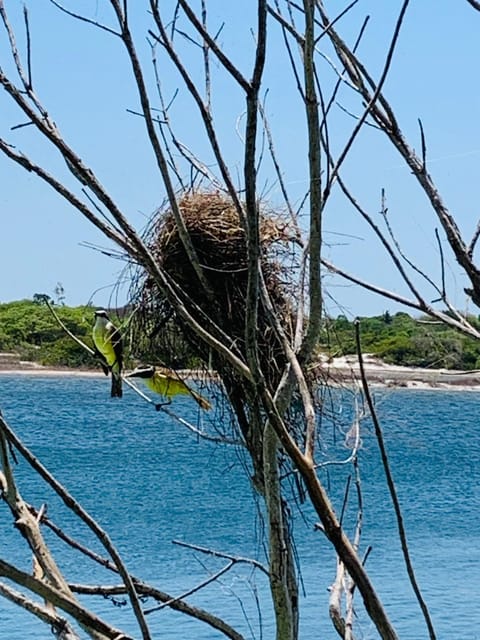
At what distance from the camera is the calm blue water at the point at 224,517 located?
39.5ft

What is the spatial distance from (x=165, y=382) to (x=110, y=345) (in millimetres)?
430

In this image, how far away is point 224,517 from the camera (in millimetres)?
20938

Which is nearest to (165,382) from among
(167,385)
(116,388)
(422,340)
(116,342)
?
Result: (167,385)

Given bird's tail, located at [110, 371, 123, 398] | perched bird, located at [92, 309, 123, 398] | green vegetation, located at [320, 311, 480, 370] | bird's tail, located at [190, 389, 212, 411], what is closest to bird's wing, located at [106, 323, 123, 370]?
perched bird, located at [92, 309, 123, 398]

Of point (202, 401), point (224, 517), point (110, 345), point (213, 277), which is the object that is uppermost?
point (213, 277)

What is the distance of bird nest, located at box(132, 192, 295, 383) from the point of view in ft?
9.59

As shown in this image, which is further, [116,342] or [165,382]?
[116,342]

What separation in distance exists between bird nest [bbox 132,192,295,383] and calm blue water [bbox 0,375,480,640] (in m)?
0.35

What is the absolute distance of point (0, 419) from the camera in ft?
4.53

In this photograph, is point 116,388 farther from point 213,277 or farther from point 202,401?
point 213,277

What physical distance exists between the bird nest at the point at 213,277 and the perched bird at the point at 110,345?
185mm

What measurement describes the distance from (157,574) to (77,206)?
15028mm

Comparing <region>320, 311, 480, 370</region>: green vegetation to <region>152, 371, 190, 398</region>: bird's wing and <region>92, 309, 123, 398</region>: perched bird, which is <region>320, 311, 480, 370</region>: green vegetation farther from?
<region>92, 309, 123, 398</region>: perched bird

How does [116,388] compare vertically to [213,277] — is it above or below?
below
